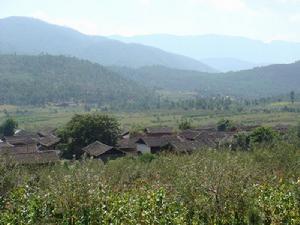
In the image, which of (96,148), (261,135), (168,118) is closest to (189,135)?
(261,135)

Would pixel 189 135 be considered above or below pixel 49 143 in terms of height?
above

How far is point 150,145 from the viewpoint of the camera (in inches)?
2130

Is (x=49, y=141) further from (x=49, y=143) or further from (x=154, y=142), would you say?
(x=154, y=142)

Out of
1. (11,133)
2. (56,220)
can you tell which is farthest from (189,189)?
(11,133)

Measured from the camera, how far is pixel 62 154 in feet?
173

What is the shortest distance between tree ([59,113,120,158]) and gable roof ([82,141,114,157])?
9.82 feet

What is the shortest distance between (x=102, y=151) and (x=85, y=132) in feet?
18.8

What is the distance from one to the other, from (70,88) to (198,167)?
170 metres

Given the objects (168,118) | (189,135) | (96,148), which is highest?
(96,148)

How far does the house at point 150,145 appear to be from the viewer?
54.0 metres

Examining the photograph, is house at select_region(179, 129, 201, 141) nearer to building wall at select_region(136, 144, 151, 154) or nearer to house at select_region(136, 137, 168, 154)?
house at select_region(136, 137, 168, 154)

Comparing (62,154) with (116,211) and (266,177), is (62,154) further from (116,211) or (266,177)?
(116,211)

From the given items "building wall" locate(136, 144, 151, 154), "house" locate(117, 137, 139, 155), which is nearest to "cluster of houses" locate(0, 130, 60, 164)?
"house" locate(117, 137, 139, 155)

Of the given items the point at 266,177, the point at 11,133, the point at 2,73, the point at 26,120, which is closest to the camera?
the point at 266,177
